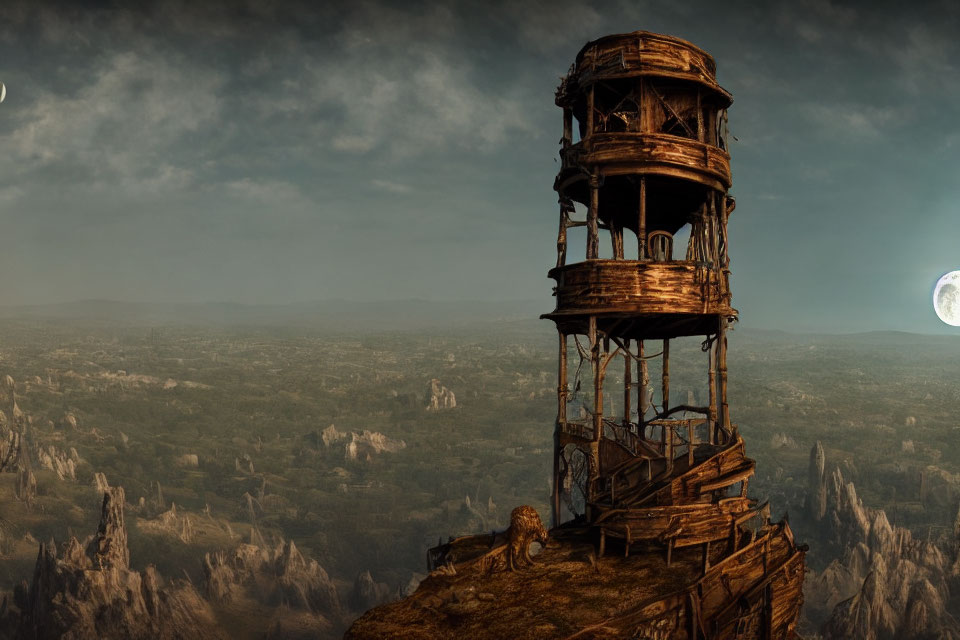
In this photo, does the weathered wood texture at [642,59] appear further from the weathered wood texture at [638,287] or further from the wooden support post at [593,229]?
the weathered wood texture at [638,287]

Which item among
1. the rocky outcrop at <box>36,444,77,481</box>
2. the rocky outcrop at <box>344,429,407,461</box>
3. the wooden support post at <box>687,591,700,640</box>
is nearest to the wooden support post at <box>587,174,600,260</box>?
the wooden support post at <box>687,591,700,640</box>

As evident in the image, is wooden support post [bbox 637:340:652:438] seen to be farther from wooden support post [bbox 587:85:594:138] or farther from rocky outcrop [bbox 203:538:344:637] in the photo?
rocky outcrop [bbox 203:538:344:637]

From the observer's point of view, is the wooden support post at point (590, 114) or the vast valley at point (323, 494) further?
the vast valley at point (323, 494)

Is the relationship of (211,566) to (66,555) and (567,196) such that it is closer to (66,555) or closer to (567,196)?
(66,555)

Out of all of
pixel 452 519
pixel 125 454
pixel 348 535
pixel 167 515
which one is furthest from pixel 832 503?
pixel 125 454

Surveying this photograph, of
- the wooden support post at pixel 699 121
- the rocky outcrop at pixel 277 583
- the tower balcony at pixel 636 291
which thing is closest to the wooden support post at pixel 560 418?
the tower balcony at pixel 636 291

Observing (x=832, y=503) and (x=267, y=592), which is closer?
(x=267, y=592)
